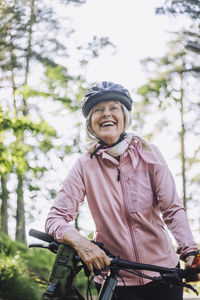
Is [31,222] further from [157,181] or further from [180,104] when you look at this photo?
[157,181]

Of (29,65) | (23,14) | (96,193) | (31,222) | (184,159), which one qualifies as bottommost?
(31,222)

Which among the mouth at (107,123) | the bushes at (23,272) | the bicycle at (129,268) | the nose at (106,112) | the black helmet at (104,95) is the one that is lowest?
the bushes at (23,272)

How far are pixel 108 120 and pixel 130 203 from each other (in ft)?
2.19

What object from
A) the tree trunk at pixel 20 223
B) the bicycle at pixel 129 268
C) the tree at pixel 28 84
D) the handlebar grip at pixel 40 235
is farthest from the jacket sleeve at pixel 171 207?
the tree trunk at pixel 20 223

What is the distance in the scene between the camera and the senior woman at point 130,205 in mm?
2312

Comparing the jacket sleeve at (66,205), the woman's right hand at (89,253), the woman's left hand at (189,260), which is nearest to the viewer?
the woman's right hand at (89,253)

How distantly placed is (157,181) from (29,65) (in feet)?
36.2

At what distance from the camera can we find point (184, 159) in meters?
15.3

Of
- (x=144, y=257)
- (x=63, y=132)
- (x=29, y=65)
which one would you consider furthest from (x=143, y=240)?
(x=29, y=65)

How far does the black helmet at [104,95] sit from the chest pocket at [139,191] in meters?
0.61

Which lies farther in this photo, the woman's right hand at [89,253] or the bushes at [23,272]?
the bushes at [23,272]

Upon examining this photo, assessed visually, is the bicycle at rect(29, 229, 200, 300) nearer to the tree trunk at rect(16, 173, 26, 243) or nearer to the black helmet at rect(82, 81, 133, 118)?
the black helmet at rect(82, 81, 133, 118)

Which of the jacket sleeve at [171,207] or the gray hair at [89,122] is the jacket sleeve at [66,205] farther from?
the jacket sleeve at [171,207]

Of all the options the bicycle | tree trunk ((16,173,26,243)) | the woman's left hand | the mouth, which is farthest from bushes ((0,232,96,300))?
the woman's left hand
